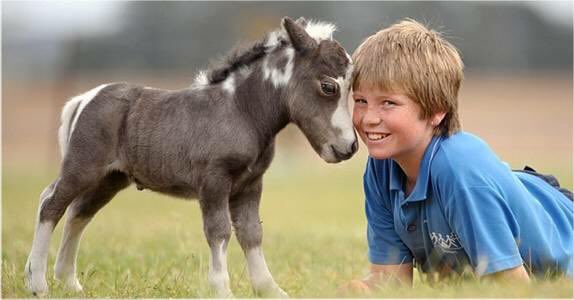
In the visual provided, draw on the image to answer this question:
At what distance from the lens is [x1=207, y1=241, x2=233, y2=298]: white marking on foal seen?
16.9 ft

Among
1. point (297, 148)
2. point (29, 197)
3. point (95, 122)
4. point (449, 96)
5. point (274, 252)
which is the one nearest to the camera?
point (449, 96)

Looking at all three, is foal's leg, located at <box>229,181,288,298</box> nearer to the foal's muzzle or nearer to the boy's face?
the foal's muzzle

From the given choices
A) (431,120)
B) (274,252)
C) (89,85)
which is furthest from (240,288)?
(89,85)

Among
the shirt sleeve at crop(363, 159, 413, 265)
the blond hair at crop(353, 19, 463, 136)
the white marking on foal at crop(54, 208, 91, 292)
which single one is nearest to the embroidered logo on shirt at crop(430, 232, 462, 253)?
the shirt sleeve at crop(363, 159, 413, 265)

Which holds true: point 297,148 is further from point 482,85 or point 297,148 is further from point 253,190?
point 253,190

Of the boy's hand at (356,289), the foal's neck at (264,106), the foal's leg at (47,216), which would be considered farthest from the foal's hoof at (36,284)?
the boy's hand at (356,289)

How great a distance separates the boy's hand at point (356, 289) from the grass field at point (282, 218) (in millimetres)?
87

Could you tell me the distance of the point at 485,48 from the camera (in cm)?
3631

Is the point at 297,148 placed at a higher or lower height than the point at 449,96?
lower

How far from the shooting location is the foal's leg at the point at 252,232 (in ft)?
18.0

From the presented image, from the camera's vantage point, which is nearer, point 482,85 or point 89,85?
point 89,85

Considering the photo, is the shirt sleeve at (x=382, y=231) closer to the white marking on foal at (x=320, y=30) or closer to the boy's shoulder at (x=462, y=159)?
the boy's shoulder at (x=462, y=159)

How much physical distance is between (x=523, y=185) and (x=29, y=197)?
511 inches

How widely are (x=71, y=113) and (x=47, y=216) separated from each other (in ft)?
2.46
